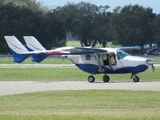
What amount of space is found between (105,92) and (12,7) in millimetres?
83421

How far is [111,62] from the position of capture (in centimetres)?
3675

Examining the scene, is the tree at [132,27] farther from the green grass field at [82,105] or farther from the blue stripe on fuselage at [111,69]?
the green grass field at [82,105]

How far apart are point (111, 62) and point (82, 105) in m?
15.6

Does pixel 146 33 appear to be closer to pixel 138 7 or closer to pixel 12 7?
pixel 138 7

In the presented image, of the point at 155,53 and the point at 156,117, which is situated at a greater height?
the point at 156,117

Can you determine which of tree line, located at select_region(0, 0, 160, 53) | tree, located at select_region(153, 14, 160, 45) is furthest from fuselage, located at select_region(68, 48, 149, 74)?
tree, located at select_region(153, 14, 160, 45)

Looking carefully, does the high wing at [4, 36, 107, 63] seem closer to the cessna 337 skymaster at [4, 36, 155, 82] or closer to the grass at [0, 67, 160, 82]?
the cessna 337 skymaster at [4, 36, 155, 82]

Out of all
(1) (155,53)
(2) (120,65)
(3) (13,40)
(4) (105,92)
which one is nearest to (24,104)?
(4) (105,92)

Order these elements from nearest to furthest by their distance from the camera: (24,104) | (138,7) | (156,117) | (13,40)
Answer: (156,117) → (24,104) → (13,40) → (138,7)

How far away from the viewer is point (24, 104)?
21.7 meters

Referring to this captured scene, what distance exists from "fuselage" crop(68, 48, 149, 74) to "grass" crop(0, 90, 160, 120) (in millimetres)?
9616

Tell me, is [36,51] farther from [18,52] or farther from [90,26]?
[90,26]

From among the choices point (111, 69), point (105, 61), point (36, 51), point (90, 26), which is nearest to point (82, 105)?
point (111, 69)

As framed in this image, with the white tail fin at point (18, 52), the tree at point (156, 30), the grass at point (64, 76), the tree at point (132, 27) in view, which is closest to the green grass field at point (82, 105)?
the grass at point (64, 76)
